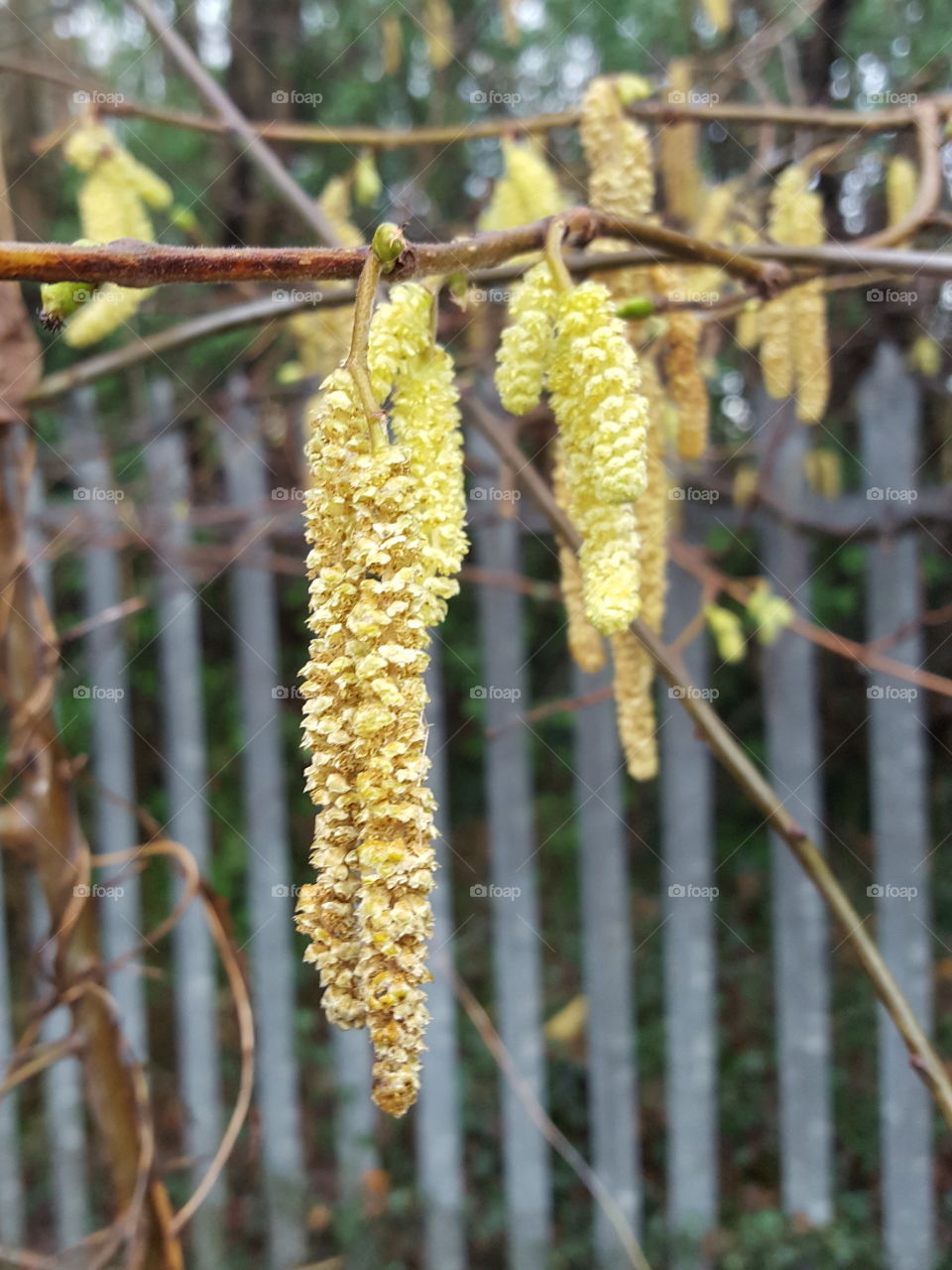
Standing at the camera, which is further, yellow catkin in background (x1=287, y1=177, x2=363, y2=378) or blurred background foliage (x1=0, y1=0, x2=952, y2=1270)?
blurred background foliage (x1=0, y1=0, x2=952, y2=1270)

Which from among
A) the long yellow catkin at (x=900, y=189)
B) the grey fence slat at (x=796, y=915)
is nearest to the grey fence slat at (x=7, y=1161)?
the grey fence slat at (x=796, y=915)

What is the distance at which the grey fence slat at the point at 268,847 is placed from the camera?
223 cm

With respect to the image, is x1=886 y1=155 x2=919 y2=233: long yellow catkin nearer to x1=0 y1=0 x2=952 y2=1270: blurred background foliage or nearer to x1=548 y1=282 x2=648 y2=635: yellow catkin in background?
x1=0 y1=0 x2=952 y2=1270: blurred background foliage

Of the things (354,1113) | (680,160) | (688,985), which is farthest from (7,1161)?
(680,160)

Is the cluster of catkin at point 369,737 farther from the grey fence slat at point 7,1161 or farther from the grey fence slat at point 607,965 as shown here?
the grey fence slat at point 7,1161

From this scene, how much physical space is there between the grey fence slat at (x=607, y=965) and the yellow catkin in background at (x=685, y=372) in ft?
3.80

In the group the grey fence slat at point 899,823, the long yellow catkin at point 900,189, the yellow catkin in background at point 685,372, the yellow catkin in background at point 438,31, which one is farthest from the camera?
the yellow catkin in background at point 438,31

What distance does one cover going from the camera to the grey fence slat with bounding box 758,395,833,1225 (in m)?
2.17

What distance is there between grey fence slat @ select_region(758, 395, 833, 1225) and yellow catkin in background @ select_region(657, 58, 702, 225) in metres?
0.44

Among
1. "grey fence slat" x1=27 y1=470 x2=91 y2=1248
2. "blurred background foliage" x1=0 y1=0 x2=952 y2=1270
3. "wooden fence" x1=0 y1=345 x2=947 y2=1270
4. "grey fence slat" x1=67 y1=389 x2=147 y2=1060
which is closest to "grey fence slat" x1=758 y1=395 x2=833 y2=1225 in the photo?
"wooden fence" x1=0 y1=345 x2=947 y2=1270

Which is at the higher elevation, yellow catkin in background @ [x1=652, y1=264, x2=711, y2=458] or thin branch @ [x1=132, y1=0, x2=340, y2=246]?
thin branch @ [x1=132, y1=0, x2=340, y2=246]

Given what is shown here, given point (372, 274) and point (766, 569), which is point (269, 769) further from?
point (372, 274)

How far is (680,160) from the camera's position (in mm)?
2018

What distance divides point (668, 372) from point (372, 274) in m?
0.55
